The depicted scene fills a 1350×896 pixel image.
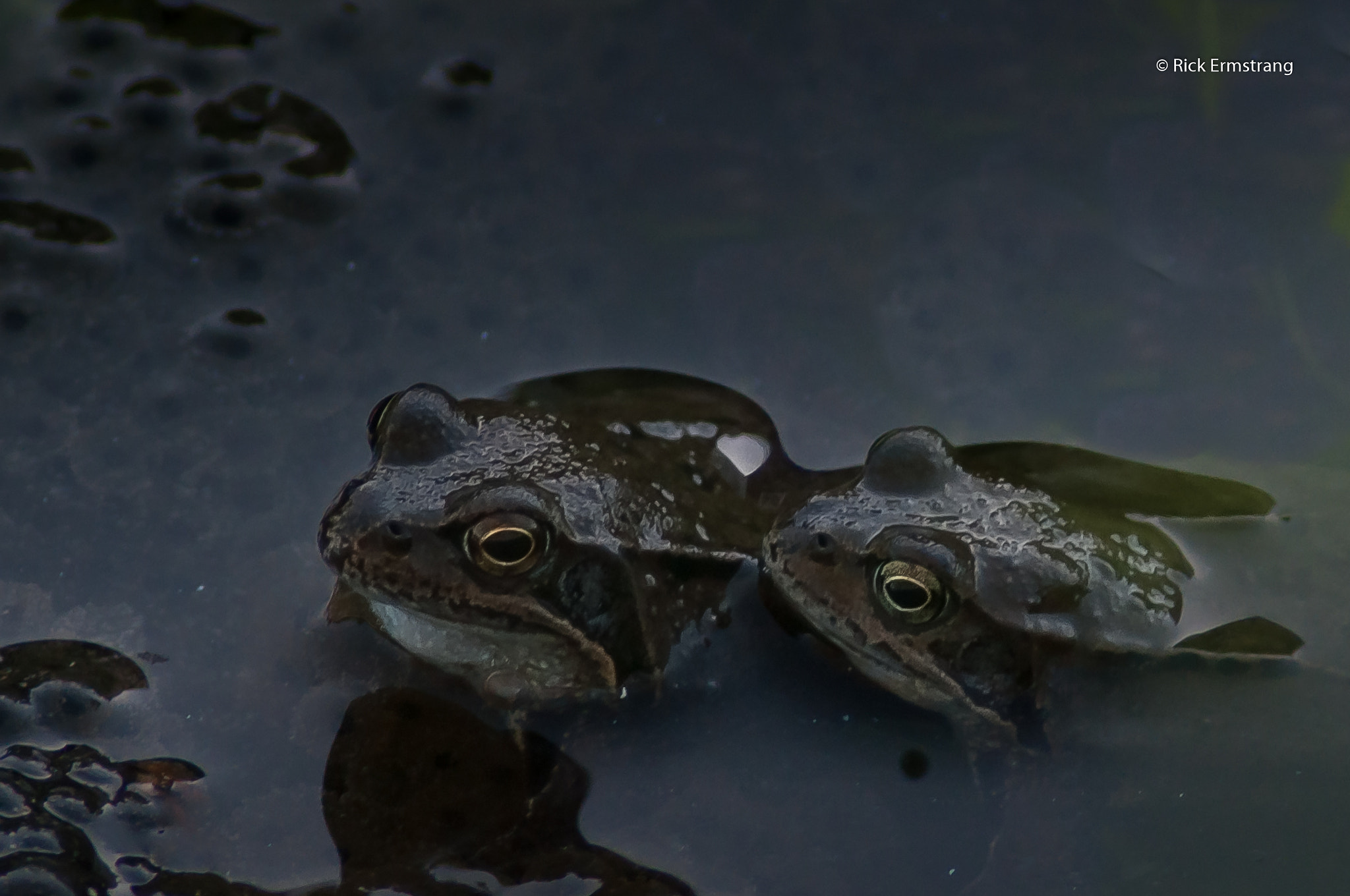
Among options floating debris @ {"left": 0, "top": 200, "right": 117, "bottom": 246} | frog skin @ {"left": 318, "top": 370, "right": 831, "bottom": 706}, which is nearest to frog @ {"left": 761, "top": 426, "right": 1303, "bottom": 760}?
frog skin @ {"left": 318, "top": 370, "right": 831, "bottom": 706}

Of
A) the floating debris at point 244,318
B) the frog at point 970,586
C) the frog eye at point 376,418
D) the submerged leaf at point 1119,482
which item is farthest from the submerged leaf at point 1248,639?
the floating debris at point 244,318

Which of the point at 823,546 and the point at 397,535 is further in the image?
the point at 823,546

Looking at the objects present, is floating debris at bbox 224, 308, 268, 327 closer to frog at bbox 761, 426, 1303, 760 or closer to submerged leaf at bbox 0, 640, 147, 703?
submerged leaf at bbox 0, 640, 147, 703

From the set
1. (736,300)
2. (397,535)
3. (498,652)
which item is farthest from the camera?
(736,300)

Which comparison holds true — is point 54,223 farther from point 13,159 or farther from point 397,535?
point 397,535

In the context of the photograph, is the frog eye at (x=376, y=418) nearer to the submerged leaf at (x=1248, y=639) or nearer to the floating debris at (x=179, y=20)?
the floating debris at (x=179, y=20)

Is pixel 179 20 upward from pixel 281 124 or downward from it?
upward

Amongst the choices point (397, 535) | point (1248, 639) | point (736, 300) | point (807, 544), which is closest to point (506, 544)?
point (397, 535)
